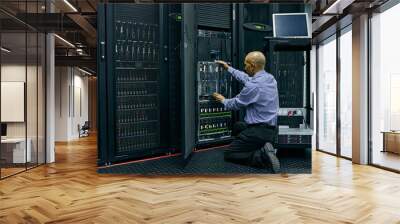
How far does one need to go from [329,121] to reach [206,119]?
4630 mm

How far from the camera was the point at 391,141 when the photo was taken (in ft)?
20.4

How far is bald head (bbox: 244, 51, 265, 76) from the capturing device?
469cm

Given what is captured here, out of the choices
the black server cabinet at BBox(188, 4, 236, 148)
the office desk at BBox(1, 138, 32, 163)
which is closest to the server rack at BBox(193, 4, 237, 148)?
the black server cabinet at BBox(188, 4, 236, 148)

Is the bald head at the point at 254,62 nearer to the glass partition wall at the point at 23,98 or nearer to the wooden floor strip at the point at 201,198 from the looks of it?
the wooden floor strip at the point at 201,198

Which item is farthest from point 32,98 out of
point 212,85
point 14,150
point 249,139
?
point 249,139

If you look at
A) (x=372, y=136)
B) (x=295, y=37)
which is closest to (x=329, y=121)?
(x=372, y=136)

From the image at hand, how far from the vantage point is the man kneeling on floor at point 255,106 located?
4.66m

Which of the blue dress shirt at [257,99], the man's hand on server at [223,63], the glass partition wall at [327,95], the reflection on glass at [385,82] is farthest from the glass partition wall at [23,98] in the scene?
the glass partition wall at [327,95]

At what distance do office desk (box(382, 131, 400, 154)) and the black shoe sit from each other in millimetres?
2522

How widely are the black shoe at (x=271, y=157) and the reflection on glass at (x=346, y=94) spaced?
2.92m

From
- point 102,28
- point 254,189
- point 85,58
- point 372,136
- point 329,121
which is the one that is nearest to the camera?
point 254,189

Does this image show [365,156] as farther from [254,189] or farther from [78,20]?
[78,20]

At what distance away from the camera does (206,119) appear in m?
4.71

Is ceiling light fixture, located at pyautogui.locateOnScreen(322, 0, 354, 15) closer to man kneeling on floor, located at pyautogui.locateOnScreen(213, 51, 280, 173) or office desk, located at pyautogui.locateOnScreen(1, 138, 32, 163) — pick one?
man kneeling on floor, located at pyautogui.locateOnScreen(213, 51, 280, 173)
